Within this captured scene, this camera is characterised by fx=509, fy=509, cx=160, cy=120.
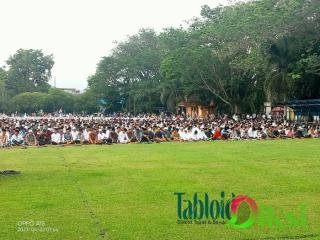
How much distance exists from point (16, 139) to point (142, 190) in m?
14.6

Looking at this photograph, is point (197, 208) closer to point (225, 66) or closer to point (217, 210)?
point (217, 210)

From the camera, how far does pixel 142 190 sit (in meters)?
10.5

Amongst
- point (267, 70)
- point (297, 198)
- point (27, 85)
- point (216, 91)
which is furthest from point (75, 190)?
point (27, 85)

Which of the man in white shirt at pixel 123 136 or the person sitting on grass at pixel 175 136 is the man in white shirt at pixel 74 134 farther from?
the person sitting on grass at pixel 175 136

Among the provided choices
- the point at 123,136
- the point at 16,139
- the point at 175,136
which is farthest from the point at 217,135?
the point at 16,139

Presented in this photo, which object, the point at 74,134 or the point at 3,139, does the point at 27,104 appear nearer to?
the point at 74,134

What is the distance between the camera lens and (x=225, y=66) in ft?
150

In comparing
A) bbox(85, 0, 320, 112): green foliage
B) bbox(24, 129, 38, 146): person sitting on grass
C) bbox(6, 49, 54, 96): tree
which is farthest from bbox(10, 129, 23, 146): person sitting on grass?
bbox(6, 49, 54, 96): tree

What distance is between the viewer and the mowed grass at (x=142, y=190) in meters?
7.34

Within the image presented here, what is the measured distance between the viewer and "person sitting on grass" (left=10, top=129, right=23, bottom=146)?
77.3ft

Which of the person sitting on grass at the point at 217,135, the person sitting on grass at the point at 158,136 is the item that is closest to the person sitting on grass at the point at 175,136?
the person sitting on grass at the point at 158,136

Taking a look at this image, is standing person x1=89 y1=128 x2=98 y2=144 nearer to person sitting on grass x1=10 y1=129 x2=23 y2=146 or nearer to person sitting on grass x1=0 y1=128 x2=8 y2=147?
person sitting on grass x1=10 y1=129 x2=23 y2=146

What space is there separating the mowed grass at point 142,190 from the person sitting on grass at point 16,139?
211 inches

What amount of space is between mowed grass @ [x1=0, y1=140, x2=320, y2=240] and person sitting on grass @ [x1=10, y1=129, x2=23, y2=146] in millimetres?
5348
